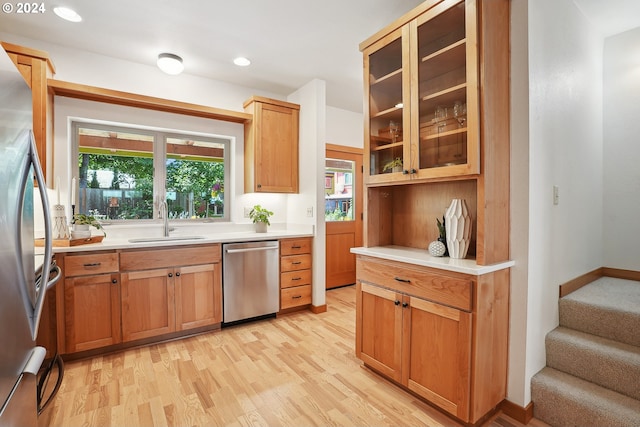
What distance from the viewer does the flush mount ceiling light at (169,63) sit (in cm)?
289

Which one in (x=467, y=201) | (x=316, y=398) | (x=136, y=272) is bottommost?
(x=316, y=398)

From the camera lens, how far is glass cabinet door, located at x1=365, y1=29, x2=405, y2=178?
2154 millimetres

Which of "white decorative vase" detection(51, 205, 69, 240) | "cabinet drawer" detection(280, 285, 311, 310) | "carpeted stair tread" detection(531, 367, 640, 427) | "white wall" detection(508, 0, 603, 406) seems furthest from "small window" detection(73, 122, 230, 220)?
"carpeted stair tread" detection(531, 367, 640, 427)

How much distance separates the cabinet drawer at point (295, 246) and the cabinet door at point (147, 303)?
116 centimetres

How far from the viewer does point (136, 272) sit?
8.77ft

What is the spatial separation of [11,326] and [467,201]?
2311 mm

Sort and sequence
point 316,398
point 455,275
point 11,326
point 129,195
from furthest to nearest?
1. point 129,195
2. point 316,398
3. point 455,275
4. point 11,326

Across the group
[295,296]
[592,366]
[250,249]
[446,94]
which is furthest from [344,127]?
[592,366]

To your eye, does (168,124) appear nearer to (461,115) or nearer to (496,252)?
(461,115)

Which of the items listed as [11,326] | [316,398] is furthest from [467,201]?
[11,326]

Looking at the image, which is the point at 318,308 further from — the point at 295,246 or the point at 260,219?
the point at 260,219

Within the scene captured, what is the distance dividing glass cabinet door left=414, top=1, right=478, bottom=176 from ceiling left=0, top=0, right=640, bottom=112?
564mm

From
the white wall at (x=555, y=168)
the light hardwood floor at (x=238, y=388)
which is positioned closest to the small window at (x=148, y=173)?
the light hardwood floor at (x=238, y=388)

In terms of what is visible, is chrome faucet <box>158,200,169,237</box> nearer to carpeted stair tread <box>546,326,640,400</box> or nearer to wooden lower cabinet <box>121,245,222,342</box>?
wooden lower cabinet <box>121,245,222,342</box>
